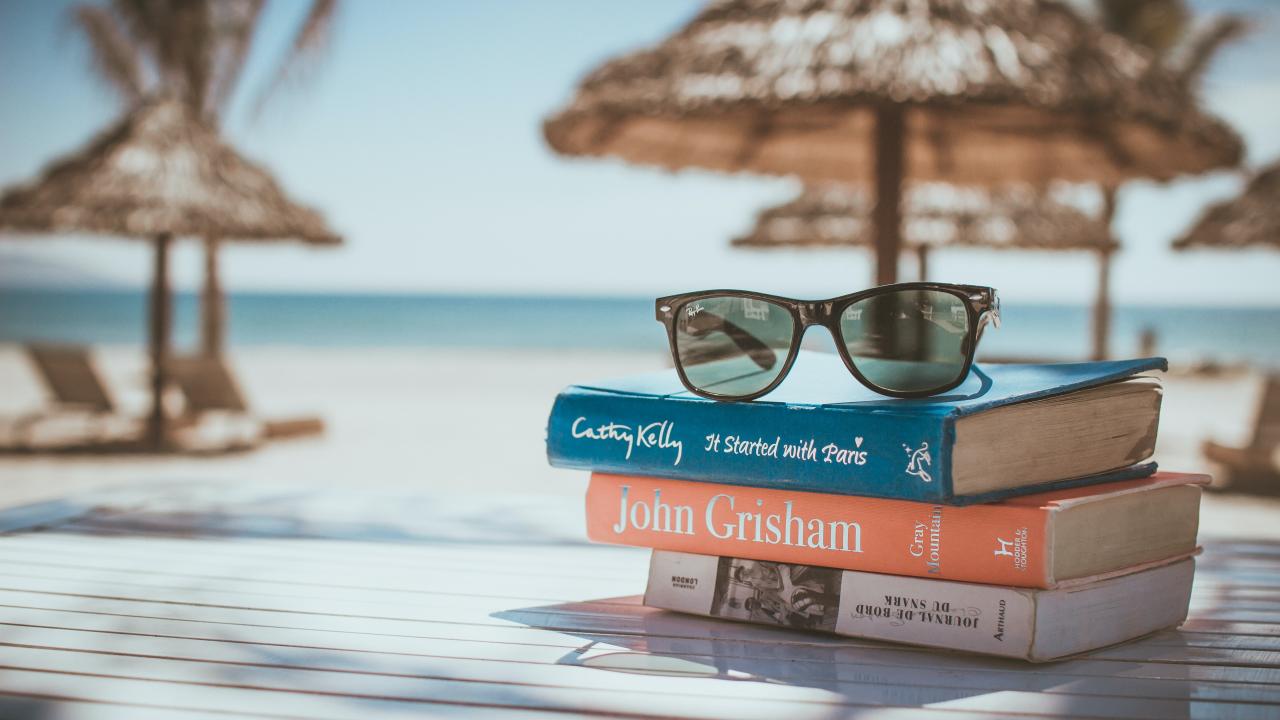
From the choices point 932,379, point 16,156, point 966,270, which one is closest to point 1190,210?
point 966,270

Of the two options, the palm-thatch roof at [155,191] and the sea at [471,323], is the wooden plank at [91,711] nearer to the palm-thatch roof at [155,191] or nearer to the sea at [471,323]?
the palm-thatch roof at [155,191]

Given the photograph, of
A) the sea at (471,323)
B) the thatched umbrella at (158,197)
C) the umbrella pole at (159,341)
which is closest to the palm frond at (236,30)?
the thatched umbrella at (158,197)

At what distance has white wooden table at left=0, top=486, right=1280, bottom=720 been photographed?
0.93m

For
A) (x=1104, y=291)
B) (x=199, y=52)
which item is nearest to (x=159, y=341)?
(x=199, y=52)

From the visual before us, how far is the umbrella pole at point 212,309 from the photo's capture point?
12188 mm

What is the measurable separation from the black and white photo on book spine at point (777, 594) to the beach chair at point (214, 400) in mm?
7758

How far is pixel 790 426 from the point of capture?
112cm

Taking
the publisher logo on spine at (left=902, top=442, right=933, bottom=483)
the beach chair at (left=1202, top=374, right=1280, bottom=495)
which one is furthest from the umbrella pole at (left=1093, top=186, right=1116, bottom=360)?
the publisher logo on spine at (left=902, top=442, right=933, bottom=483)

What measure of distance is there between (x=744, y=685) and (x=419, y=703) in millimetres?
307

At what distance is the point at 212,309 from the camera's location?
40.6 feet

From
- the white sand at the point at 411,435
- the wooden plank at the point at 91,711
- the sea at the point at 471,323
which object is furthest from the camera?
the sea at the point at 471,323

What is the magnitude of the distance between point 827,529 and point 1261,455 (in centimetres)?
709

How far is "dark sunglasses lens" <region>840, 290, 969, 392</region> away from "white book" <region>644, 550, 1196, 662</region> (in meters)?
0.23

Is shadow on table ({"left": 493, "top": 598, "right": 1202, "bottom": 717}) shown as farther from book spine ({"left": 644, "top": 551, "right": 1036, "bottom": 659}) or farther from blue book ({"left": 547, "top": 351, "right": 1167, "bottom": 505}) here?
blue book ({"left": 547, "top": 351, "right": 1167, "bottom": 505})
